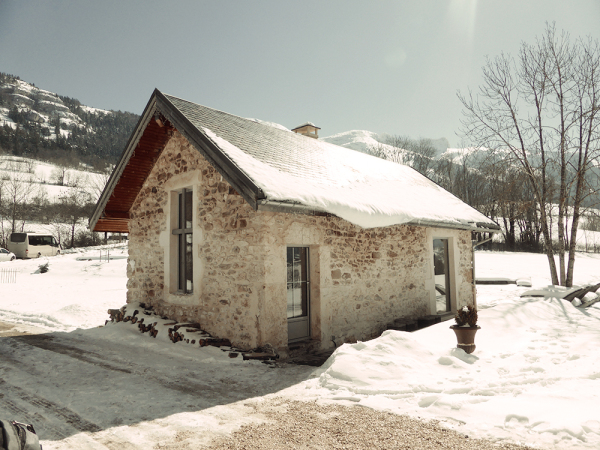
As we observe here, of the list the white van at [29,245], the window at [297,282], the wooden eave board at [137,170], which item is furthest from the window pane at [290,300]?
the white van at [29,245]

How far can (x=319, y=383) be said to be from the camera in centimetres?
418

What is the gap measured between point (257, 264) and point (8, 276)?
18604 millimetres

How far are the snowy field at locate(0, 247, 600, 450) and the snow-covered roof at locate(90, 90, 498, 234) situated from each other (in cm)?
214

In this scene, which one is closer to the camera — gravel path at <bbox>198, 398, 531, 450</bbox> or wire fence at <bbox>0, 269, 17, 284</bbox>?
gravel path at <bbox>198, 398, 531, 450</bbox>

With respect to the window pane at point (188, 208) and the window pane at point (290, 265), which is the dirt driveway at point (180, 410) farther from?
the window pane at point (188, 208)

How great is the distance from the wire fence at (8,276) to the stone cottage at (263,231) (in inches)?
461

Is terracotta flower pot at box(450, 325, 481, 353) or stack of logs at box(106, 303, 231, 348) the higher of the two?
terracotta flower pot at box(450, 325, 481, 353)

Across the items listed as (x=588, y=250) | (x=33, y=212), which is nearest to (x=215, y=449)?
(x=588, y=250)

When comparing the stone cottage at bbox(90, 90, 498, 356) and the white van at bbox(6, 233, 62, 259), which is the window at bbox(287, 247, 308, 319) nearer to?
the stone cottage at bbox(90, 90, 498, 356)

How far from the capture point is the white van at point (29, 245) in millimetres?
24953

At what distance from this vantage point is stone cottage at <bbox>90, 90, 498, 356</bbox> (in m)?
5.56

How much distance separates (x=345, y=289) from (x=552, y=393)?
12.1 feet

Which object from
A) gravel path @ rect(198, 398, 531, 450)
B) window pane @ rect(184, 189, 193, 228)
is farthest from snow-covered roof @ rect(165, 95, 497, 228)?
gravel path @ rect(198, 398, 531, 450)

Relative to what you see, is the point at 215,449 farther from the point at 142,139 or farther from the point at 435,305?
the point at 435,305
